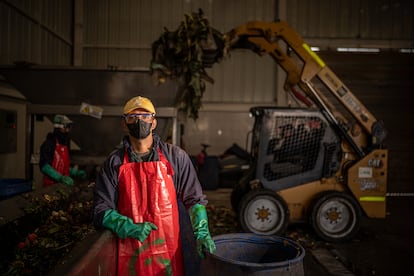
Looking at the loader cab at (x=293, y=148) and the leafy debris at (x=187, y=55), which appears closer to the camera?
the leafy debris at (x=187, y=55)

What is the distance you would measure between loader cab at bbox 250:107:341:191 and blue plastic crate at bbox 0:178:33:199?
3.38 m

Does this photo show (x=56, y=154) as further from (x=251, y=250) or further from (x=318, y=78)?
(x=318, y=78)

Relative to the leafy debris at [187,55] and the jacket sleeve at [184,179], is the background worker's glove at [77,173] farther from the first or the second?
the jacket sleeve at [184,179]

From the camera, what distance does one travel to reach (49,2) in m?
9.97

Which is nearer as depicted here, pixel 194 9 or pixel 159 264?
pixel 159 264

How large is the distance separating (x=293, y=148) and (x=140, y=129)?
12.6 ft

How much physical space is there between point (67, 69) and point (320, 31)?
909 centimetres

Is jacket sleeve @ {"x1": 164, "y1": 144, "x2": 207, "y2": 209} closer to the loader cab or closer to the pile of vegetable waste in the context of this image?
the pile of vegetable waste

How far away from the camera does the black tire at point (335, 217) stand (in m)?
5.77

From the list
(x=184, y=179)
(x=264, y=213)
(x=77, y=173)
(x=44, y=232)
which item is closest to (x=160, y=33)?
(x=77, y=173)

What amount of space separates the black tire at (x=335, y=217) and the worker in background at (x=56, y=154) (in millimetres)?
3660

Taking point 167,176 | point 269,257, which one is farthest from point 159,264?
point 269,257

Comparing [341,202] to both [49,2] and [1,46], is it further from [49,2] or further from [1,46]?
[49,2]

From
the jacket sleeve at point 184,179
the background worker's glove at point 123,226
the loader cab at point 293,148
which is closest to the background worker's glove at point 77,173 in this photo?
the loader cab at point 293,148
